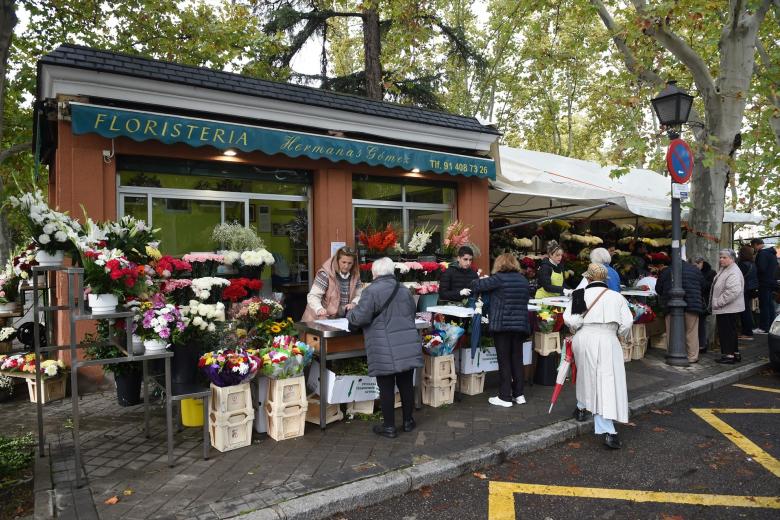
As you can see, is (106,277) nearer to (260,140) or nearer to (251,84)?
(260,140)

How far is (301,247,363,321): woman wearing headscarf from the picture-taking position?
19.7 feet

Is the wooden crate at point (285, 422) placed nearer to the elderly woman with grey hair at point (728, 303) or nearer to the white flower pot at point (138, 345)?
the white flower pot at point (138, 345)

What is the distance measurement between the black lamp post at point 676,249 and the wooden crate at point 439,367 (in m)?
4.19

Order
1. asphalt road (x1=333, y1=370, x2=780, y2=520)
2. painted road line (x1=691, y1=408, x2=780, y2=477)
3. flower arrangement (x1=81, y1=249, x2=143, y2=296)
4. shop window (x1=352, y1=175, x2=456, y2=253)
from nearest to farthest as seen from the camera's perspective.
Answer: asphalt road (x1=333, y1=370, x2=780, y2=520) → flower arrangement (x1=81, y1=249, x2=143, y2=296) → painted road line (x1=691, y1=408, x2=780, y2=477) → shop window (x1=352, y1=175, x2=456, y2=253)

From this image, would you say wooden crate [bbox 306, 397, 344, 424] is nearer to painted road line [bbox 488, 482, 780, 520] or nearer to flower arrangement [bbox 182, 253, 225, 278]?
painted road line [bbox 488, 482, 780, 520]

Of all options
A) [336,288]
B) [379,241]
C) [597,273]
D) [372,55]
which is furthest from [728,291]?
[372,55]

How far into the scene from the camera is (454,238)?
9023mm

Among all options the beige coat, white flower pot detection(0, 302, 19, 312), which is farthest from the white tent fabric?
white flower pot detection(0, 302, 19, 312)

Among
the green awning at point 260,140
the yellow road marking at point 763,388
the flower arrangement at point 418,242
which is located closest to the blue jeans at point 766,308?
the yellow road marking at point 763,388

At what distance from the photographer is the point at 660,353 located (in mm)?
8984

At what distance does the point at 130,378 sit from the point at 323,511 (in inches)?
131

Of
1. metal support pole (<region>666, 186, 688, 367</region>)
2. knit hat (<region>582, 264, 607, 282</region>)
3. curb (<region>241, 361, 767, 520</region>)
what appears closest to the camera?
curb (<region>241, 361, 767, 520</region>)

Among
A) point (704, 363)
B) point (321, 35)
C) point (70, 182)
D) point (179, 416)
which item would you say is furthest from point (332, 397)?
point (321, 35)

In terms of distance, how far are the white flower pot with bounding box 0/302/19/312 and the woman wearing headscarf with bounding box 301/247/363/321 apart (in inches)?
160
